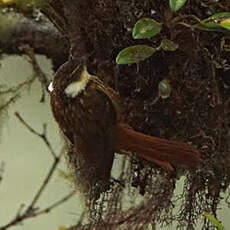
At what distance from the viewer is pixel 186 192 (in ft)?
3.00

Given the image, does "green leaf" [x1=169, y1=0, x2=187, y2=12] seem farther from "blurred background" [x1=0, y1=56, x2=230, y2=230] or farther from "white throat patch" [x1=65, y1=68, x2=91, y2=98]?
"blurred background" [x1=0, y1=56, x2=230, y2=230]

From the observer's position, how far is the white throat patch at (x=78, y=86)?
0.77 meters

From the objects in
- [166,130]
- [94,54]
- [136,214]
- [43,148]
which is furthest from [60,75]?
[43,148]

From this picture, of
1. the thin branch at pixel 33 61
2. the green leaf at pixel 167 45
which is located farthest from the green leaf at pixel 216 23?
the thin branch at pixel 33 61

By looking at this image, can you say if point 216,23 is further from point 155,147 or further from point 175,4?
point 155,147

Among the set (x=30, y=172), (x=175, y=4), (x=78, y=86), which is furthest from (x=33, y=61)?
(x=30, y=172)

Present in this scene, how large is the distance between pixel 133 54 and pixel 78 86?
0.10 m

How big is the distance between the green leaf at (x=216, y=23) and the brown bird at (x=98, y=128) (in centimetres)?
17

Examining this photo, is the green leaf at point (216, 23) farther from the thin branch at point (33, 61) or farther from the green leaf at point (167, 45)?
the thin branch at point (33, 61)

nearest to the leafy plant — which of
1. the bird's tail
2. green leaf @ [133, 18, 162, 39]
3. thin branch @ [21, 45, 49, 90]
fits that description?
green leaf @ [133, 18, 162, 39]

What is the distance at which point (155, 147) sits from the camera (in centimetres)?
78

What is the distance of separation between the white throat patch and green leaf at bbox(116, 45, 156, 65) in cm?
6

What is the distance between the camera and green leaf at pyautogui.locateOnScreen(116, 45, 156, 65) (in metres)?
0.77

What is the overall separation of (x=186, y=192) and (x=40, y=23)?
0.43 meters
